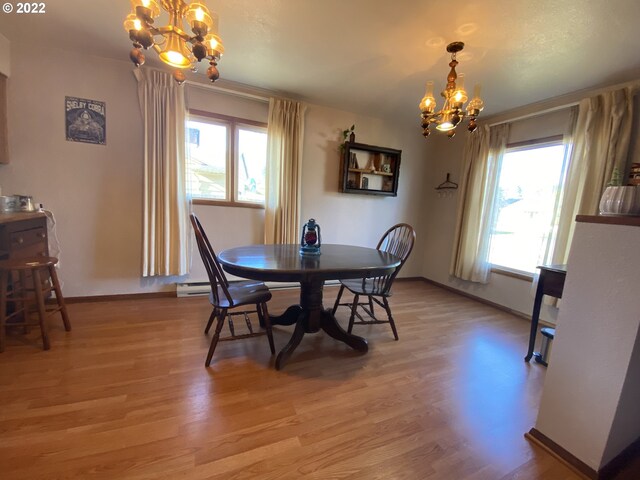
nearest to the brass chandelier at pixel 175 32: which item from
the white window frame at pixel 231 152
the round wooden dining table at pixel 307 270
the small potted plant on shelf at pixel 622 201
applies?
the round wooden dining table at pixel 307 270

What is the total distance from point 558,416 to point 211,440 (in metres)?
1.64

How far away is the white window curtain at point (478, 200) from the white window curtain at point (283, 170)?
2.23 meters

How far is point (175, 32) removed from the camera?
1.24 metres

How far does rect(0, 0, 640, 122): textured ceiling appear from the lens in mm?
1565

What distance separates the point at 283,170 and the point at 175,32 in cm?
182

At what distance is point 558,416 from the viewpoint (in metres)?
1.20

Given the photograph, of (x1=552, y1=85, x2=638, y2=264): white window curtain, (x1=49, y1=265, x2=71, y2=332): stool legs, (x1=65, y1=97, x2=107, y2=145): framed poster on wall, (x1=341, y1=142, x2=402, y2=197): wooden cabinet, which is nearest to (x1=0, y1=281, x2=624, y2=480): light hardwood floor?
(x1=49, y1=265, x2=71, y2=332): stool legs

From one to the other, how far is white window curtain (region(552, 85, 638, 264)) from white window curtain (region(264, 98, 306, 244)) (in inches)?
109

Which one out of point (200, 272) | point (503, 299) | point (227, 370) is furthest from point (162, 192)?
point (503, 299)

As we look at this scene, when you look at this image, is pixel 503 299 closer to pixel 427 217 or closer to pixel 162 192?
pixel 427 217

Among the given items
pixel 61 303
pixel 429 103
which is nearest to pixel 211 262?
pixel 61 303

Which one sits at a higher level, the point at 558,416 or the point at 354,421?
the point at 558,416

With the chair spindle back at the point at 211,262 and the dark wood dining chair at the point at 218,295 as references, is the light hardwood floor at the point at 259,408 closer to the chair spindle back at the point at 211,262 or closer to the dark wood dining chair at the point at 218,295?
the dark wood dining chair at the point at 218,295

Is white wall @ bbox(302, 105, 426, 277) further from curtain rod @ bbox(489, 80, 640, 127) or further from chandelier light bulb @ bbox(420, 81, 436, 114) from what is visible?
chandelier light bulb @ bbox(420, 81, 436, 114)
